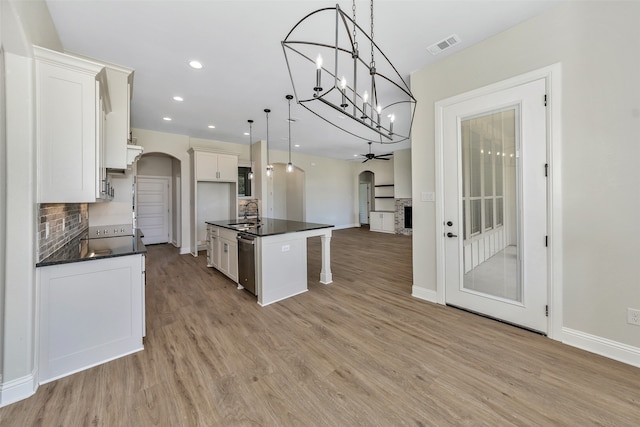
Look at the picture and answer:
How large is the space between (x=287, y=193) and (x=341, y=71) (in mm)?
6906

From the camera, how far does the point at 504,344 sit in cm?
216

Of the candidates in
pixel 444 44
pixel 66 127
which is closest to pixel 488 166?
pixel 444 44

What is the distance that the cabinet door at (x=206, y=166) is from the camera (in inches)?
222

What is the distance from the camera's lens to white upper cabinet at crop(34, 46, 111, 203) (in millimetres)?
1742

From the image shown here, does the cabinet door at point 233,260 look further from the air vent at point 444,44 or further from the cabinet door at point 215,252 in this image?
the air vent at point 444,44

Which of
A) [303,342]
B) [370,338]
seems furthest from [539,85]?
[303,342]

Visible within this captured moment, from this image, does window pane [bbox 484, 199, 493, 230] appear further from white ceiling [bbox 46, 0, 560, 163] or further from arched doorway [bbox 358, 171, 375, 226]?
arched doorway [bbox 358, 171, 375, 226]

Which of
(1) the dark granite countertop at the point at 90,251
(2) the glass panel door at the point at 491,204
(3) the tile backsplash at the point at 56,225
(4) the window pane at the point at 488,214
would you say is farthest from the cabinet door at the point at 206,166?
(4) the window pane at the point at 488,214

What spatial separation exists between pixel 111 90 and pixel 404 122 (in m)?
5.02

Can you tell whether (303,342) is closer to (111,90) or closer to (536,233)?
→ (536,233)

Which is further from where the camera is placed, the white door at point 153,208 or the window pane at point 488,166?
the white door at point 153,208

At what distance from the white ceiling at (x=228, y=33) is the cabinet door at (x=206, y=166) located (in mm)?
1837

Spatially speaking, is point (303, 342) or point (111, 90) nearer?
point (303, 342)

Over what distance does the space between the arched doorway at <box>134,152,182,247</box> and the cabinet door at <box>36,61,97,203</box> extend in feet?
16.0
